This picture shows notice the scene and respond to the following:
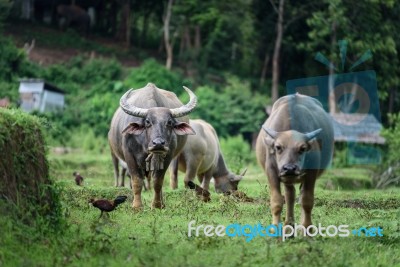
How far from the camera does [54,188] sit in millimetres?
8242

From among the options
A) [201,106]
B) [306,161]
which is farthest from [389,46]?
[306,161]

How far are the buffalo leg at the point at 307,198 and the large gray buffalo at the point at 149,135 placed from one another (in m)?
Answer: 2.45

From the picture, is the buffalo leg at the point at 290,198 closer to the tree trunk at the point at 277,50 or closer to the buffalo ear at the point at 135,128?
the buffalo ear at the point at 135,128

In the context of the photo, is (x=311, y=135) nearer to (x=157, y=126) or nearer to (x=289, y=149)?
(x=289, y=149)

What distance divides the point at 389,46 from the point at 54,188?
2211 centimetres

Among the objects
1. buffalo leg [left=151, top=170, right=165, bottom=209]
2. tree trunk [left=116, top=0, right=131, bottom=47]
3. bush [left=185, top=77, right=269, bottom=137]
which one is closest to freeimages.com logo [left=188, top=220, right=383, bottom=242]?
buffalo leg [left=151, top=170, right=165, bottom=209]

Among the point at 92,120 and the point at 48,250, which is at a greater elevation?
the point at 48,250

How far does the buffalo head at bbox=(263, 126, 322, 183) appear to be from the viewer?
298 inches

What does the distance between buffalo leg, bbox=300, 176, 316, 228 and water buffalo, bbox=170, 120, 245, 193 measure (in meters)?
5.04

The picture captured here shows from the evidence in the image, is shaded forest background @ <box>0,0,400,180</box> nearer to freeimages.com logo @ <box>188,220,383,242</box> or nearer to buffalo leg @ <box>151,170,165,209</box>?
buffalo leg @ <box>151,170,165,209</box>

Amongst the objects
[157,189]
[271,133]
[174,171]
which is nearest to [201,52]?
[174,171]

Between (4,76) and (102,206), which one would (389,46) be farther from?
(102,206)

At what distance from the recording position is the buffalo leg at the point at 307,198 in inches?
324

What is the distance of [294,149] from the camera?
25.1 feet
